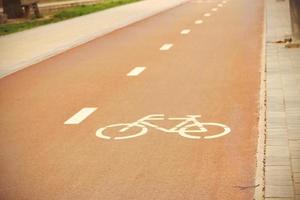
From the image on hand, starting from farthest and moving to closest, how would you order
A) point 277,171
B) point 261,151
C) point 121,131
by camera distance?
point 121,131 < point 261,151 < point 277,171

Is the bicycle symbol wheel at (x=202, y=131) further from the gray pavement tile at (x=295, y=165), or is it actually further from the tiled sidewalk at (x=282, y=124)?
the gray pavement tile at (x=295, y=165)

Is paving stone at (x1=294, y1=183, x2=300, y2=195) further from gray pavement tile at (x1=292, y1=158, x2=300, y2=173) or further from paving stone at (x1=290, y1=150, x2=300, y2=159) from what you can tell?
paving stone at (x1=290, y1=150, x2=300, y2=159)

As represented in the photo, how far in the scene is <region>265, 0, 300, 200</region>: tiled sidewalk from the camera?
5.93m

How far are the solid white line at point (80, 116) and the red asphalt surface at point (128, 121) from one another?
114mm

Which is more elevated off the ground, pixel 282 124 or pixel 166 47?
pixel 282 124

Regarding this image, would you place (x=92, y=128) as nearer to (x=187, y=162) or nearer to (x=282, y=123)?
(x=187, y=162)

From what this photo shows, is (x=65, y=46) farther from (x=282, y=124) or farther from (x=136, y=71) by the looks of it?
(x=282, y=124)

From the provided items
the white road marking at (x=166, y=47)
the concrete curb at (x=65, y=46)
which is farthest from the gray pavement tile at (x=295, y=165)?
the white road marking at (x=166, y=47)

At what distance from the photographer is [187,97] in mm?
10398

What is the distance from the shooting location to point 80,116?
9.34 meters

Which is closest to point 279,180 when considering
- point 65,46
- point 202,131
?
point 202,131

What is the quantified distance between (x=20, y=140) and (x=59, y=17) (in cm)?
2403

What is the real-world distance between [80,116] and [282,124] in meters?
3.12

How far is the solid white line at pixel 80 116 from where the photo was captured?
903 centimetres
